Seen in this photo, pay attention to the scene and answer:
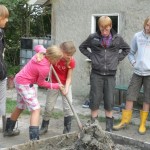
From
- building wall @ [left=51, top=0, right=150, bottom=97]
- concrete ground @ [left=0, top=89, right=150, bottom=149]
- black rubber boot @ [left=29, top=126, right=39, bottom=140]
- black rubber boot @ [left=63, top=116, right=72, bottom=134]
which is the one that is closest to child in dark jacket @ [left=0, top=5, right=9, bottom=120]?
concrete ground @ [left=0, top=89, right=150, bottom=149]

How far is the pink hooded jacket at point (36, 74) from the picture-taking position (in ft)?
16.3

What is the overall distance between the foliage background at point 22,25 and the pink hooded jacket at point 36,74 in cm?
531

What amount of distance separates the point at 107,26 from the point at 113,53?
42 centimetres

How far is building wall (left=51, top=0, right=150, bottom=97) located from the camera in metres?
7.98

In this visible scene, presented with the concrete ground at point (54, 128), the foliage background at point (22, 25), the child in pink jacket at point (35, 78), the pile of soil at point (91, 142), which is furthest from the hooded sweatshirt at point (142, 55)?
the foliage background at point (22, 25)

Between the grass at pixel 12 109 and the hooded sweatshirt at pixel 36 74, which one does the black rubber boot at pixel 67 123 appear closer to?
the hooded sweatshirt at pixel 36 74

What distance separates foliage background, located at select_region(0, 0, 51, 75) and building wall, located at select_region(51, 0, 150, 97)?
150 centimetres

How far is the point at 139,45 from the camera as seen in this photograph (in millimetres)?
6133

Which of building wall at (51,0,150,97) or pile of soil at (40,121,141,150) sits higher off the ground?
building wall at (51,0,150,97)

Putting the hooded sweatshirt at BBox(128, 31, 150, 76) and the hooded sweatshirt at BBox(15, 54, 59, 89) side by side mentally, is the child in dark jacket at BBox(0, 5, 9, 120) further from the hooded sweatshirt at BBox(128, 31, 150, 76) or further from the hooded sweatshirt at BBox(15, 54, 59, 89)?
the hooded sweatshirt at BBox(128, 31, 150, 76)

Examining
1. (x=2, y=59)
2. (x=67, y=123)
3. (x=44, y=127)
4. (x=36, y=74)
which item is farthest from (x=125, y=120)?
(x=2, y=59)

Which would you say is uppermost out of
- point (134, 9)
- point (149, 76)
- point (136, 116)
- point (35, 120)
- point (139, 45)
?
→ point (134, 9)

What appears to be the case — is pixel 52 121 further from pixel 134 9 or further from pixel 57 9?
pixel 57 9

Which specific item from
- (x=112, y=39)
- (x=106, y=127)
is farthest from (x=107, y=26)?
(x=106, y=127)
